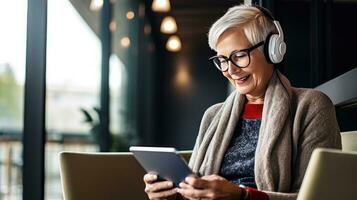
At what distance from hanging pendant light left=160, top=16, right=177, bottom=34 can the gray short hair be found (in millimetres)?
2474

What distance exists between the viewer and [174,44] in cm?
417

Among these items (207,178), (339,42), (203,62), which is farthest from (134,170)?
(203,62)

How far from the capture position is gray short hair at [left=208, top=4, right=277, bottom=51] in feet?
5.60

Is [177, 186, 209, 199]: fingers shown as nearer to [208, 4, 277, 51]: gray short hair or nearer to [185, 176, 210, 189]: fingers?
[185, 176, 210, 189]: fingers

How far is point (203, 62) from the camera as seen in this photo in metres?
4.06

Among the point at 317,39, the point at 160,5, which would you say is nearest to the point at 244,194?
the point at 317,39

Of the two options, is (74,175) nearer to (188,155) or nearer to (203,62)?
(188,155)

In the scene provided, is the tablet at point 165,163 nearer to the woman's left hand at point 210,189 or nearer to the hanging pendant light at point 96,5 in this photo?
A: the woman's left hand at point 210,189

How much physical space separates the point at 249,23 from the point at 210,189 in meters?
0.60

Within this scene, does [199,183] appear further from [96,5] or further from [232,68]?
[96,5]

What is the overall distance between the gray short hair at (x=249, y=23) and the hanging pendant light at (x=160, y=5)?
8.02 feet

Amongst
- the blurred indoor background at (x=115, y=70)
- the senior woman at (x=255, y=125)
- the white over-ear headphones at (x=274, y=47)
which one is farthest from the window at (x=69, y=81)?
the white over-ear headphones at (x=274, y=47)

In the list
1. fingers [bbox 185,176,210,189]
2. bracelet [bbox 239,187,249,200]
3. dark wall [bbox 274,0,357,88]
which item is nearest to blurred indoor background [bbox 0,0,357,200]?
dark wall [bbox 274,0,357,88]

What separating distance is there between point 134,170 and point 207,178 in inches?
27.3
